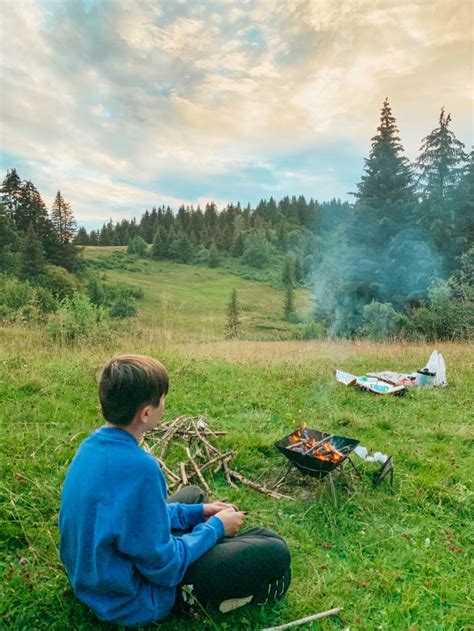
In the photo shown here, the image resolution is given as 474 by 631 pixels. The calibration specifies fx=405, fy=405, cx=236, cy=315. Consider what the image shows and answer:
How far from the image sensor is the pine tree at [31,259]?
29.3 meters

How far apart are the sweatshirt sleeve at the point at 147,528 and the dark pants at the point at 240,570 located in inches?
8.8

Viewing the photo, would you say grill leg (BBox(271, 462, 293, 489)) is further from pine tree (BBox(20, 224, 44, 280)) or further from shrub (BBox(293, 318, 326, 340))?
pine tree (BBox(20, 224, 44, 280))

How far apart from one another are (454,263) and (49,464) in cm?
2534

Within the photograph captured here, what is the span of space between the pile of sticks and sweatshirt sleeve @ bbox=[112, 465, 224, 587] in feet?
5.81

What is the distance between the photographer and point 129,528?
1.70 meters

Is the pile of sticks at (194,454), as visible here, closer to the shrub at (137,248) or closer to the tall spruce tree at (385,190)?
the tall spruce tree at (385,190)

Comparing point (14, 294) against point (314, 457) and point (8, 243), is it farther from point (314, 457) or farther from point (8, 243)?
point (314, 457)

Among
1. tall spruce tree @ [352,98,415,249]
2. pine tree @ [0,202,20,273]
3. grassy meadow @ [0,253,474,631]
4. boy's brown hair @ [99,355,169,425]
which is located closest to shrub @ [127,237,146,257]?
pine tree @ [0,202,20,273]

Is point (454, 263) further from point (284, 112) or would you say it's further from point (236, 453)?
point (236, 453)

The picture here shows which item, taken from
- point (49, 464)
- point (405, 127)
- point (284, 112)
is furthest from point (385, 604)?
point (405, 127)

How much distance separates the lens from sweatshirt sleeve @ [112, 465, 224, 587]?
1.69 m

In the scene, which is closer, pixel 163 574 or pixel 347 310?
pixel 163 574

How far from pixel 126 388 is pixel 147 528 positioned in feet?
1.96

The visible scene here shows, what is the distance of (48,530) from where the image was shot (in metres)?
2.82
